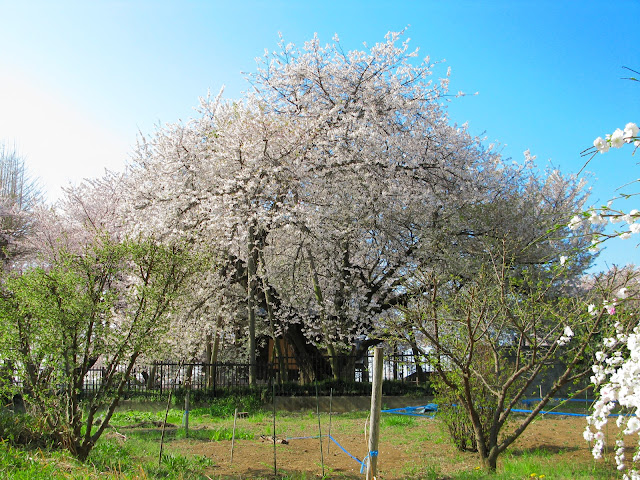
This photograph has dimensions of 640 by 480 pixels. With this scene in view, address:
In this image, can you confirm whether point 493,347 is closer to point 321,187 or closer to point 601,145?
point 601,145

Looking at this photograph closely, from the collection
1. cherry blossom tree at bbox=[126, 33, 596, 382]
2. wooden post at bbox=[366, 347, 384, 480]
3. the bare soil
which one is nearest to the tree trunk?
cherry blossom tree at bbox=[126, 33, 596, 382]

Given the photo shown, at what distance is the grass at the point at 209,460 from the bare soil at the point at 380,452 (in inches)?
0.8

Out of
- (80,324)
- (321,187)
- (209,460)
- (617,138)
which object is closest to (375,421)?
(209,460)

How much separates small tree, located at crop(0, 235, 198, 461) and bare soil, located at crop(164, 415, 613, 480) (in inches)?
66.6

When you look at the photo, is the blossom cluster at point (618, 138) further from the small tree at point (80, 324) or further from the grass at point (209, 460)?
the small tree at point (80, 324)

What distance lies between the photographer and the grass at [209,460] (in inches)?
204

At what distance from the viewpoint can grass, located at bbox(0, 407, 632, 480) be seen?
519 cm

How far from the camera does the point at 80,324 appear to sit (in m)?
5.95

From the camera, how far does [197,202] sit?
43.1 feet

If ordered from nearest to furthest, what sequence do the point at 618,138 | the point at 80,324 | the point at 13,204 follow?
the point at 618,138
the point at 80,324
the point at 13,204

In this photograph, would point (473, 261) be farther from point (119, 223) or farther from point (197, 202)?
point (119, 223)

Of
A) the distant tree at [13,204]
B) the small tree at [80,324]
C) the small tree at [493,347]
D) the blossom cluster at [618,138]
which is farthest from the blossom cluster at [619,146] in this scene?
the distant tree at [13,204]

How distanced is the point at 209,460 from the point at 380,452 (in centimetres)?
243

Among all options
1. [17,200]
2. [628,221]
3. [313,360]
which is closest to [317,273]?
[313,360]
